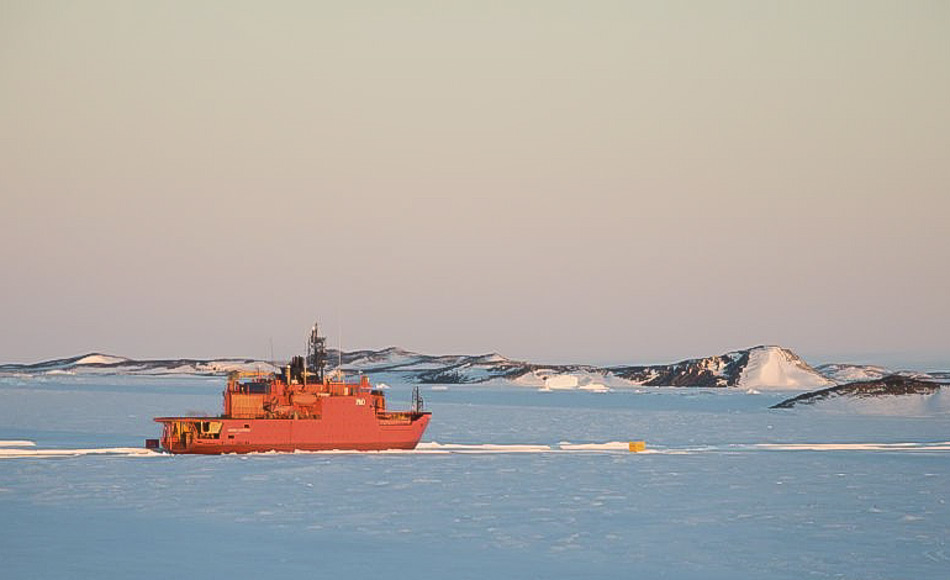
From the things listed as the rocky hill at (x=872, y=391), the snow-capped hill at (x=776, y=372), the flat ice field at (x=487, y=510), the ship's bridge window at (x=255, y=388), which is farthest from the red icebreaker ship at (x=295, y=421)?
the snow-capped hill at (x=776, y=372)

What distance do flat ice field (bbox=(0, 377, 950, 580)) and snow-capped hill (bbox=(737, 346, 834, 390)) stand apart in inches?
2783

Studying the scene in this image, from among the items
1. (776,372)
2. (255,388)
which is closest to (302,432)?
(255,388)

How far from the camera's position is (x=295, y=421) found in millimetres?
35312

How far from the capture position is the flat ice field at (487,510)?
16984mm

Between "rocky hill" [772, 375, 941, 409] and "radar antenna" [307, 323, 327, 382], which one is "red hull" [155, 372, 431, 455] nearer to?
"radar antenna" [307, 323, 327, 382]

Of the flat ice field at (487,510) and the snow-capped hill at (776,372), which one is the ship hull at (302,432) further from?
the snow-capped hill at (776,372)

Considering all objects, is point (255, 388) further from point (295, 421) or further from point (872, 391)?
point (872, 391)

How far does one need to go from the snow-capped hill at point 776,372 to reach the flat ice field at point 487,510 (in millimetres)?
70682

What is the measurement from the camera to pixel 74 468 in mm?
29484

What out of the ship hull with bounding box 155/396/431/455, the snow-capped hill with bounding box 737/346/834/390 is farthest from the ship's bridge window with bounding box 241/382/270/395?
the snow-capped hill with bounding box 737/346/834/390

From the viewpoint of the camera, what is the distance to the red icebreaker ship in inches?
1380

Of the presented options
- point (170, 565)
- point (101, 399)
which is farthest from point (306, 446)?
point (101, 399)

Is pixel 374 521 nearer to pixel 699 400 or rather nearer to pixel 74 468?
pixel 74 468

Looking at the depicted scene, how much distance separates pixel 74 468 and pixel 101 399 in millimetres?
49759
